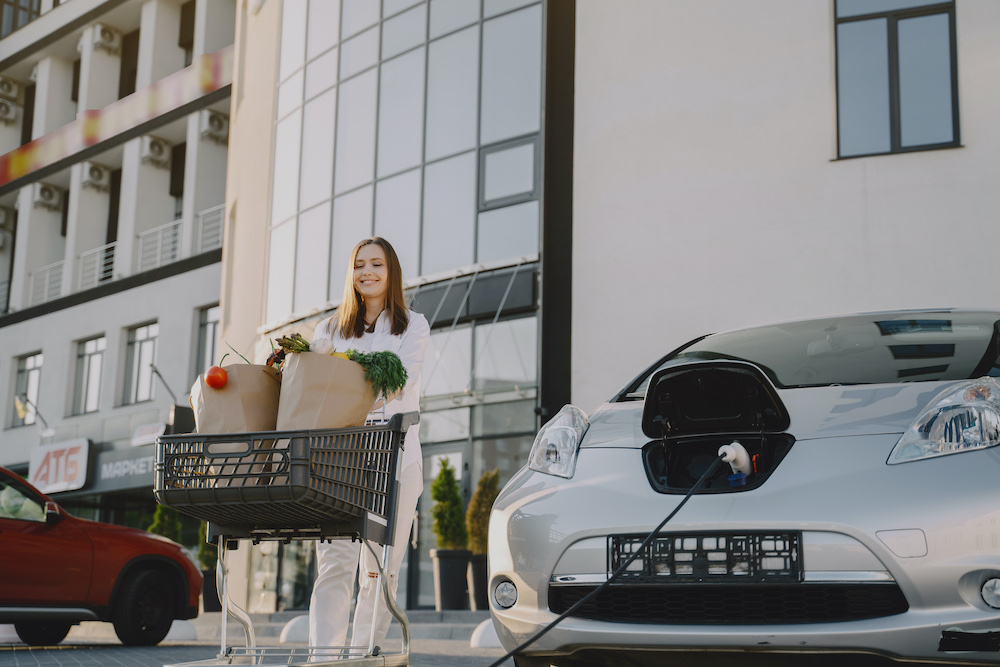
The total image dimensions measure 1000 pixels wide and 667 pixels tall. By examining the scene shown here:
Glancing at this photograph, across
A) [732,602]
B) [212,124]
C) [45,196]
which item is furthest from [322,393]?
[45,196]

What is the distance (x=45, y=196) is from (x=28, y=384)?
19.9 ft

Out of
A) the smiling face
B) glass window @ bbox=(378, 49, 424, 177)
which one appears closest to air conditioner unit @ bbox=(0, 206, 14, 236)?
glass window @ bbox=(378, 49, 424, 177)

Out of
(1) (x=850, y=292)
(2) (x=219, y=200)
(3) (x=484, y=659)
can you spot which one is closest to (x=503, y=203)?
(1) (x=850, y=292)

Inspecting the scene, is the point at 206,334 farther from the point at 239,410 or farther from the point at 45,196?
the point at 239,410

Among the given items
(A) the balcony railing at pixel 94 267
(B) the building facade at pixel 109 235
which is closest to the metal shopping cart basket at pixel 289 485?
(B) the building facade at pixel 109 235

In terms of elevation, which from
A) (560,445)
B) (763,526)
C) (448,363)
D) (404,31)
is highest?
(404,31)

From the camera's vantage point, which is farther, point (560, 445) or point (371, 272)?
point (371, 272)

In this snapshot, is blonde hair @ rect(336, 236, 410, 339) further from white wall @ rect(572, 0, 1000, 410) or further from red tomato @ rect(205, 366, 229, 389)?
white wall @ rect(572, 0, 1000, 410)

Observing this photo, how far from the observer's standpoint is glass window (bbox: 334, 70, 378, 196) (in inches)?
653

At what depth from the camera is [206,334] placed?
25094 mm

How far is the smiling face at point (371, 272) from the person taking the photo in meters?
4.34

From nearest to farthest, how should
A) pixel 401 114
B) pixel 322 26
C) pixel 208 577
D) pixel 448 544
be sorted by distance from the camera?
pixel 448 544 → pixel 401 114 → pixel 322 26 → pixel 208 577

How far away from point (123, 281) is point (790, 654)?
87.6ft

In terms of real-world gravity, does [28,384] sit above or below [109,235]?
below
